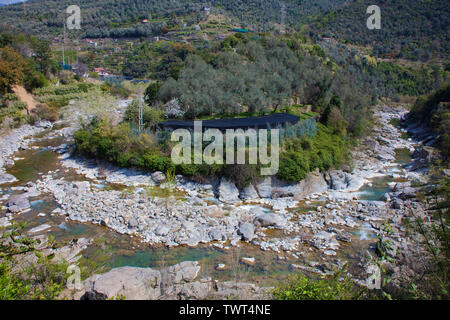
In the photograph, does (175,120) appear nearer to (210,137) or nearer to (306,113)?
(210,137)

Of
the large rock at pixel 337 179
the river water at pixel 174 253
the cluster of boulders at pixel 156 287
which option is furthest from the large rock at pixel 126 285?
the large rock at pixel 337 179

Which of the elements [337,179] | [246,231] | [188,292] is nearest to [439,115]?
[337,179]

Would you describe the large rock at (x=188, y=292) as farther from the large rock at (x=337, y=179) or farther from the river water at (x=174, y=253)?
the large rock at (x=337, y=179)

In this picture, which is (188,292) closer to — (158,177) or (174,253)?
(174,253)

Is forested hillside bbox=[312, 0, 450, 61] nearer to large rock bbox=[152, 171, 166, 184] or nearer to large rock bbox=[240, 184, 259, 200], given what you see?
large rock bbox=[240, 184, 259, 200]

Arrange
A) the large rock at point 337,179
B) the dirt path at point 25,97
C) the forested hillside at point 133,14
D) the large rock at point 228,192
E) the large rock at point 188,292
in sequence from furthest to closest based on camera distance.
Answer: the forested hillside at point 133,14
the dirt path at point 25,97
the large rock at point 337,179
the large rock at point 228,192
the large rock at point 188,292
